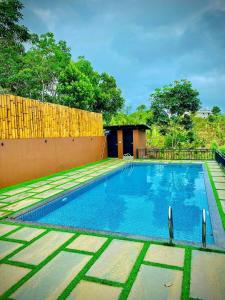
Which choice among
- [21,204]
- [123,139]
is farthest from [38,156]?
[123,139]

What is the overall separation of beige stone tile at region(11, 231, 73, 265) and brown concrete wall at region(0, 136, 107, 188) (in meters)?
5.23

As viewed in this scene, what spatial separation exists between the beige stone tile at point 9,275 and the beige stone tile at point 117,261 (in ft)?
3.20

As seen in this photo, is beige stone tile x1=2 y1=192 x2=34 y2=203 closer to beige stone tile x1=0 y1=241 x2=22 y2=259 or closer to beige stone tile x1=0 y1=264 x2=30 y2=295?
beige stone tile x1=0 y1=241 x2=22 y2=259

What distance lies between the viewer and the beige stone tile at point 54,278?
8.91 ft

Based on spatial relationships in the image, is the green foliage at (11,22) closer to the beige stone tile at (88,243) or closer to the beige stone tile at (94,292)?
the beige stone tile at (88,243)

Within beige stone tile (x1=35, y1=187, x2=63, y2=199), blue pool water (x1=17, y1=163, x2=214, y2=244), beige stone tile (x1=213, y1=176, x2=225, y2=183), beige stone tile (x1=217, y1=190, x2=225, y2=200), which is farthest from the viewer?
beige stone tile (x1=213, y1=176, x2=225, y2=183)

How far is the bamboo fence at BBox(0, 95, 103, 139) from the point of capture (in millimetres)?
8797

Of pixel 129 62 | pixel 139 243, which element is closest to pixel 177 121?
pixel 139 243

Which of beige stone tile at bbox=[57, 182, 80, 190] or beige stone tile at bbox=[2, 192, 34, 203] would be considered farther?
beige stone tile at bbox=[57, 182, 80, 190]

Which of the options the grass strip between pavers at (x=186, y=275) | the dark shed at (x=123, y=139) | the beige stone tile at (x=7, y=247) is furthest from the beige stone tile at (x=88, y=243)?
the dark shed at (x=123, y=139)

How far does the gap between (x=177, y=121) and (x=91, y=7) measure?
189 feet

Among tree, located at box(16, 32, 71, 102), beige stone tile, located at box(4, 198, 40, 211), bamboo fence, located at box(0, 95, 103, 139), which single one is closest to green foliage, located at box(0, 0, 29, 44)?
tree, located at box(16, 32, 71, 102)

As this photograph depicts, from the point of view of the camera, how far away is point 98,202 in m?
7.80

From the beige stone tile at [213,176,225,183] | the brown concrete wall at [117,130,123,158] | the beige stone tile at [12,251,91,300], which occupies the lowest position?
the beige stone tile at [12,251,91,300]
